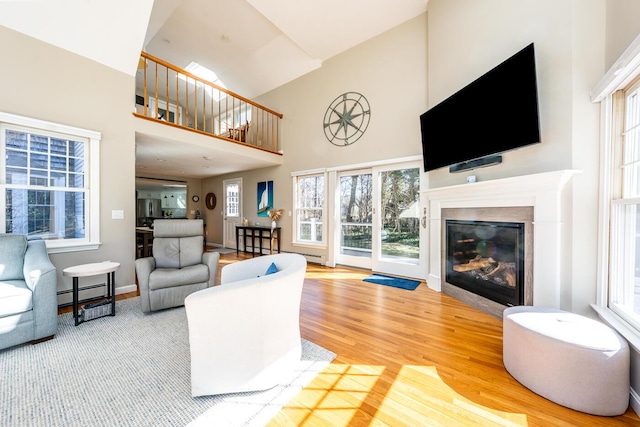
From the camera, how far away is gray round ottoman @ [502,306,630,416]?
1384mm

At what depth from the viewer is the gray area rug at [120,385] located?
4.38 ft

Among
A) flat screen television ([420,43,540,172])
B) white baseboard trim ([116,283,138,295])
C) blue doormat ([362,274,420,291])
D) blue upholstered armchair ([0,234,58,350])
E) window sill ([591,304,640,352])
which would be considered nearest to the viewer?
window sill ([591,304,640,352])

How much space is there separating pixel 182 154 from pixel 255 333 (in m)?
4.49

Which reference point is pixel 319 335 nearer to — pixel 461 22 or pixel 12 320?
pixel 12 320

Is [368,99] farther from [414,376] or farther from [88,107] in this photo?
[414,376]

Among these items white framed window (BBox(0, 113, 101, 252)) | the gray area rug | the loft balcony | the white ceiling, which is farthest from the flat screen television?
white framed window (BBox(0, 113, 101, 252))

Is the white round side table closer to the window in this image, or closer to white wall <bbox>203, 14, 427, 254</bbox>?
white wall <bbox>203, 14, 427, 254</bbox>

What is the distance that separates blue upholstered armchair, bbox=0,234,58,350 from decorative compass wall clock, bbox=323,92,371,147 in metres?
4.37

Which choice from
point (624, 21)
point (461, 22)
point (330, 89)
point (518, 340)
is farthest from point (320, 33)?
point (518, 340)

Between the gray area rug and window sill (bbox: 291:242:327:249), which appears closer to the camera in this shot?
the gray area rug

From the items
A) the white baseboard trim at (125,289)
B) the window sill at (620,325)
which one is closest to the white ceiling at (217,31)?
the white baseboard trim at (125,289)

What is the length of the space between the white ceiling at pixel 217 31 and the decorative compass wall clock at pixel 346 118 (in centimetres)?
101

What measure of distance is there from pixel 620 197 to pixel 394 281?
2674 millimetres

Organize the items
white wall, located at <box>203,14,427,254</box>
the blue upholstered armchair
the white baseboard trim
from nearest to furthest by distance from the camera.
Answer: the blue upholstered armchair, the white baseboard trim, white wall, located at <box>203,14,427,254</box>
